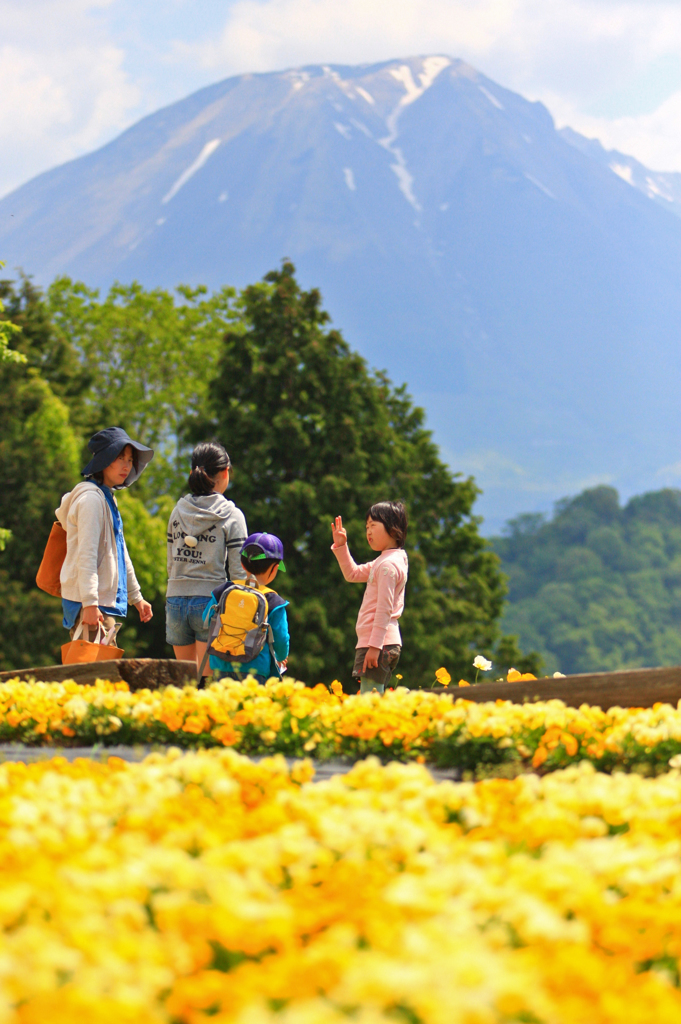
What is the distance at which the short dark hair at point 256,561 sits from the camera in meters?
6.23

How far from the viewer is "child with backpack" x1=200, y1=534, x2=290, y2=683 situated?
5.95 m

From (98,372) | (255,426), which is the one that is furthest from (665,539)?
(255,426)

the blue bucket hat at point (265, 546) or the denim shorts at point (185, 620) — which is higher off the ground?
the blue bucket hat at point (265, 546)

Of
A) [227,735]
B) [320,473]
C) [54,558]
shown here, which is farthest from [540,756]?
[320,473]

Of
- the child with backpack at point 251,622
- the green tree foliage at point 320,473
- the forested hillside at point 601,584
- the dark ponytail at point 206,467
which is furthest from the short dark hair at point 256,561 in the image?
the forested hillside at point 601,584

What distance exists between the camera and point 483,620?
89.4ft

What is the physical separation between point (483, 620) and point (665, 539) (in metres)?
60.4

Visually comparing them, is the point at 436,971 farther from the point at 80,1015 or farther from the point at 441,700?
the point at 441,700

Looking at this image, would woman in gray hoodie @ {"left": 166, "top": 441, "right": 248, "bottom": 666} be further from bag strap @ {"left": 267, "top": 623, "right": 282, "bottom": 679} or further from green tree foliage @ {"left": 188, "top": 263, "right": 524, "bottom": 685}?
green tree foliage @ {"left": 188, "top": 263, "right": 524, "bottom": 685}

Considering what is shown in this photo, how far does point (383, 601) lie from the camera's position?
21.4ft

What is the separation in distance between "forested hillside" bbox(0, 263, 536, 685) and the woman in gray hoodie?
14.9 meters

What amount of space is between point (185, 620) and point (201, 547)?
0.48 meters

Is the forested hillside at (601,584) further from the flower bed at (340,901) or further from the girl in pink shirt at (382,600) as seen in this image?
the flower bed at (340,901)

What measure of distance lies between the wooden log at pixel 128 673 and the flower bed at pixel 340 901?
252 cm
